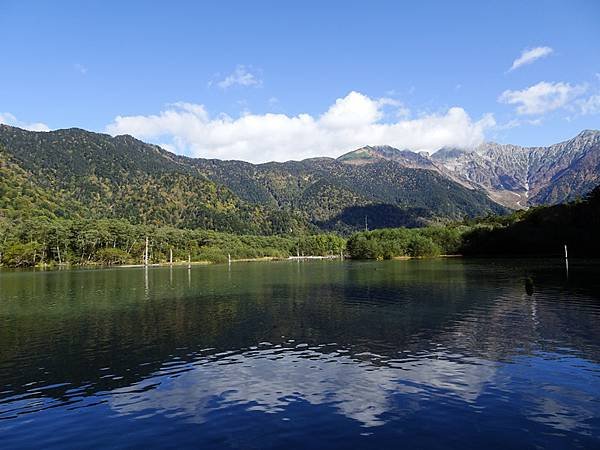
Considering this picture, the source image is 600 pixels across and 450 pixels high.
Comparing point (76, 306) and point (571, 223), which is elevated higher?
point (571, 223)

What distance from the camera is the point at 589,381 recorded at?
2259cm

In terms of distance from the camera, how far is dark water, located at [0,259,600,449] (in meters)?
17.3

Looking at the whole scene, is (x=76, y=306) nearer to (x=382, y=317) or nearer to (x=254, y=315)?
(x=254, y=315)

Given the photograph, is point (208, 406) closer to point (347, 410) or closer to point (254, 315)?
point (347, 410)

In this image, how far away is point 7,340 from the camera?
35906 millimetres

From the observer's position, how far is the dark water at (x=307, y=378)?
17344mm

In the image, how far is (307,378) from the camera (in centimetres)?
2469

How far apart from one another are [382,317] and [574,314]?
1665 centimetres

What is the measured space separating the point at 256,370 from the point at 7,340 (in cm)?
2178

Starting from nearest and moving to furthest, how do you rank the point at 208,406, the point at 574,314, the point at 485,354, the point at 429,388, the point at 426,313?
the point at 208,406
the point at 429,388
the point at 485,354
the point at 574,314
the point at 426,313

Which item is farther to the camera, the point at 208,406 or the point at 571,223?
the point at 571,223

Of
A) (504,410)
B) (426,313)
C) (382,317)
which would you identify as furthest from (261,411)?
(426,313)

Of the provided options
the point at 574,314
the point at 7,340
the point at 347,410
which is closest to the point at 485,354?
the point at 347,410

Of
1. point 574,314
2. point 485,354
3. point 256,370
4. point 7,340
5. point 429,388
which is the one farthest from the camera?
point 574,314
